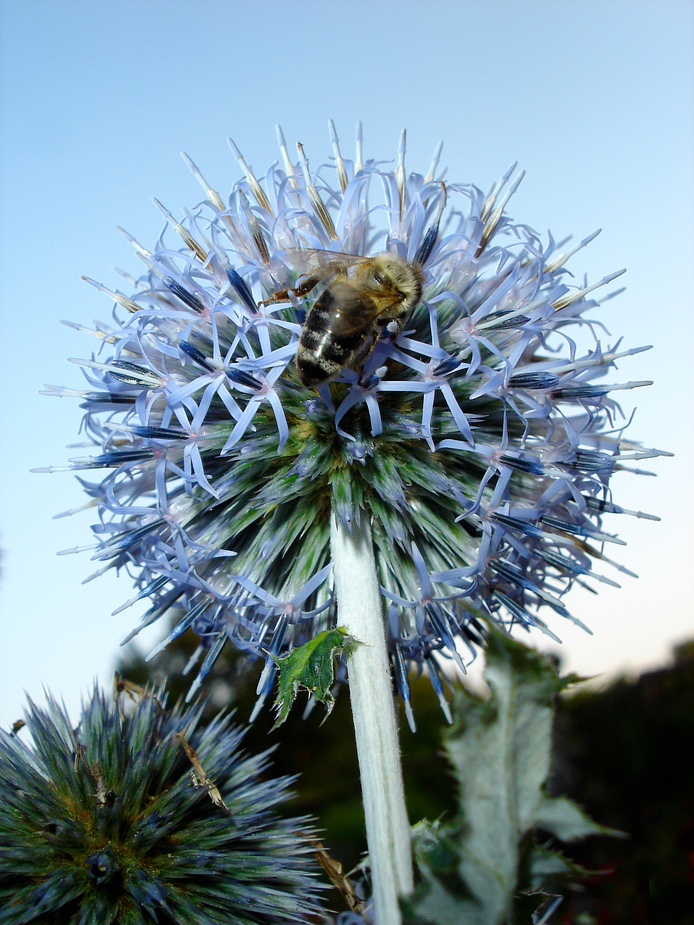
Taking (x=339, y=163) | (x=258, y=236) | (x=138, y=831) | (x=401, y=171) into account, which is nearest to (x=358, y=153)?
(x=339, y=163)

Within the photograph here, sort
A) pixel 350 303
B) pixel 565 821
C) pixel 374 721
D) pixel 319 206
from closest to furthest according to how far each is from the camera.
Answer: pixel 565 821 → pixel 374 721 → pixel 350 303 → pixel 319 206

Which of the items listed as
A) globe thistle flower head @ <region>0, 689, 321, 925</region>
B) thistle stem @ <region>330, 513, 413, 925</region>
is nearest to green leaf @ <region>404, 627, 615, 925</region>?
thistle stem @ <region>330, 513, 413, 925</region>

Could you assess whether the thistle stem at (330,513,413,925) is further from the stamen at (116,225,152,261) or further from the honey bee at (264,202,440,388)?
the stamen at (116,225,152,261)

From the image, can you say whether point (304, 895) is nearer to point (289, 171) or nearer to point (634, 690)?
point (289, 171)

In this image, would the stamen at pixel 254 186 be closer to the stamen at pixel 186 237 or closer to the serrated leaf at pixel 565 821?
the stamen at pixel 186 237

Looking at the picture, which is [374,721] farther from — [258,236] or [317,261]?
[258,236]

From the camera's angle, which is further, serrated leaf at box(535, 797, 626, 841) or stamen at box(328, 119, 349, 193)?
stamen at box(328, 119, 349, 193)

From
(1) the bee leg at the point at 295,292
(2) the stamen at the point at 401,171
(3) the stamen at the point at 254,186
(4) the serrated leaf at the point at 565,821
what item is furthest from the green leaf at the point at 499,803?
(3) the stamen at the point at 254,186
